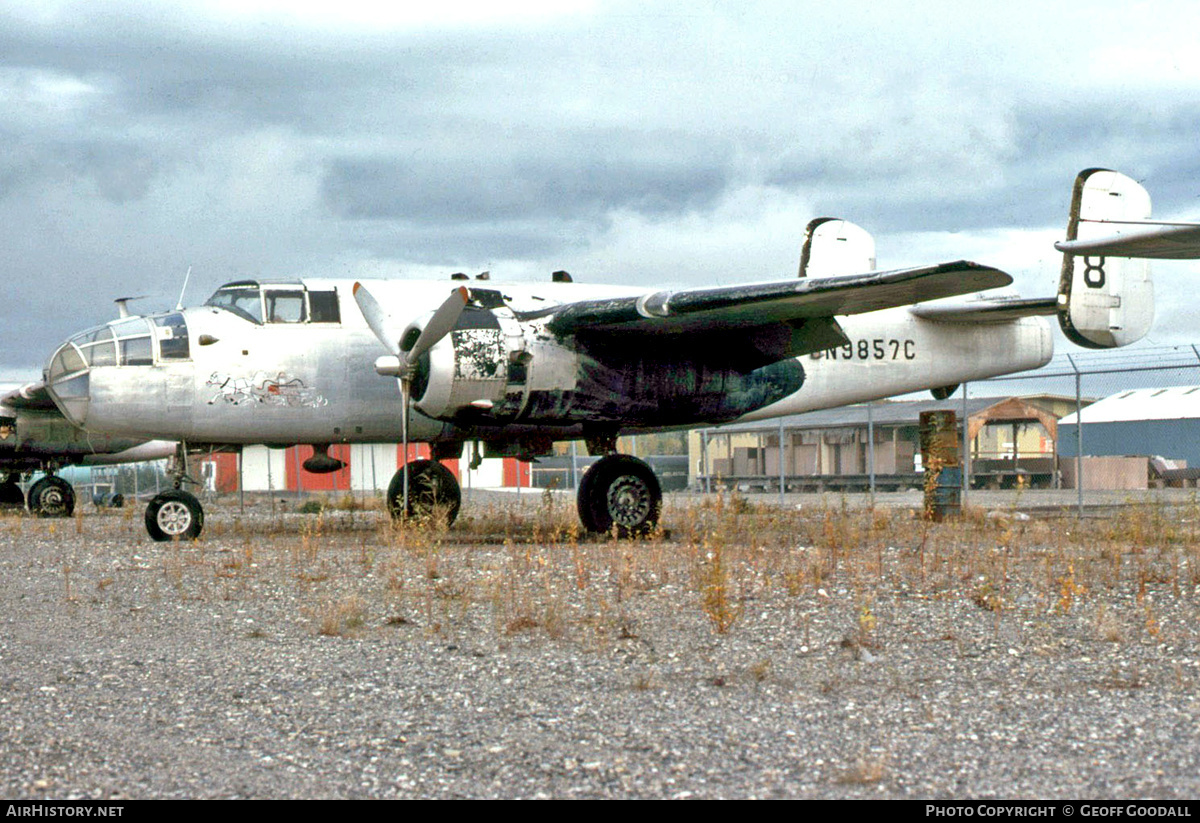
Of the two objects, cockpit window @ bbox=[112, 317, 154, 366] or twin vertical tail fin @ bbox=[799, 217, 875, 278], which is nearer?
cockpit window @ bbox=[112, 317, 154, 366]

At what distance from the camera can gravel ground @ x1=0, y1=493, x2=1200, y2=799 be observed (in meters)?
4.74

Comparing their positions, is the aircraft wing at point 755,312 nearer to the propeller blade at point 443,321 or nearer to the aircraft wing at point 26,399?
the propeller blade at point 443,321

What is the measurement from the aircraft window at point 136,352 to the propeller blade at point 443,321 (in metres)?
3.35

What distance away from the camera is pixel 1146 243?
11.3 m

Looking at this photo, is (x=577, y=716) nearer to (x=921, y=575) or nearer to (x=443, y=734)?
(x=443, y=734)

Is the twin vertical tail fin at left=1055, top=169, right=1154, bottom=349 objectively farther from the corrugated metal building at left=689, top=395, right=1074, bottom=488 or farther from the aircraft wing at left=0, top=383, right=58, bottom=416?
the aircraft wing at left=0, top=383, right=58, bottom=416

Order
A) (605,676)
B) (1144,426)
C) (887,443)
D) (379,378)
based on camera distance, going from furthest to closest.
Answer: (1144,426) < (887,443) < (379,378) < (605,676)

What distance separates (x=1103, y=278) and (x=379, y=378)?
11714mm

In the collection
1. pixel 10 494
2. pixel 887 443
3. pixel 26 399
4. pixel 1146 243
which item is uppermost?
pixel 1146 243

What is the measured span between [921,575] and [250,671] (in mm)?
6083

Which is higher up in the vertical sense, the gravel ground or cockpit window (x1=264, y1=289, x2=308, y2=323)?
cockpit window (x1=264, y1=289, x2=308, y2=323)

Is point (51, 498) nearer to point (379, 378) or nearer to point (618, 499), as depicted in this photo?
point (379, 378)

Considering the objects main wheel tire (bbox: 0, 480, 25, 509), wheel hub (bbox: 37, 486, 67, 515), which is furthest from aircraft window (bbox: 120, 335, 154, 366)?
main wheel tire (bbox: 0, 480, 25, 509)

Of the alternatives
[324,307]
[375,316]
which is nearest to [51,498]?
[324,307]
